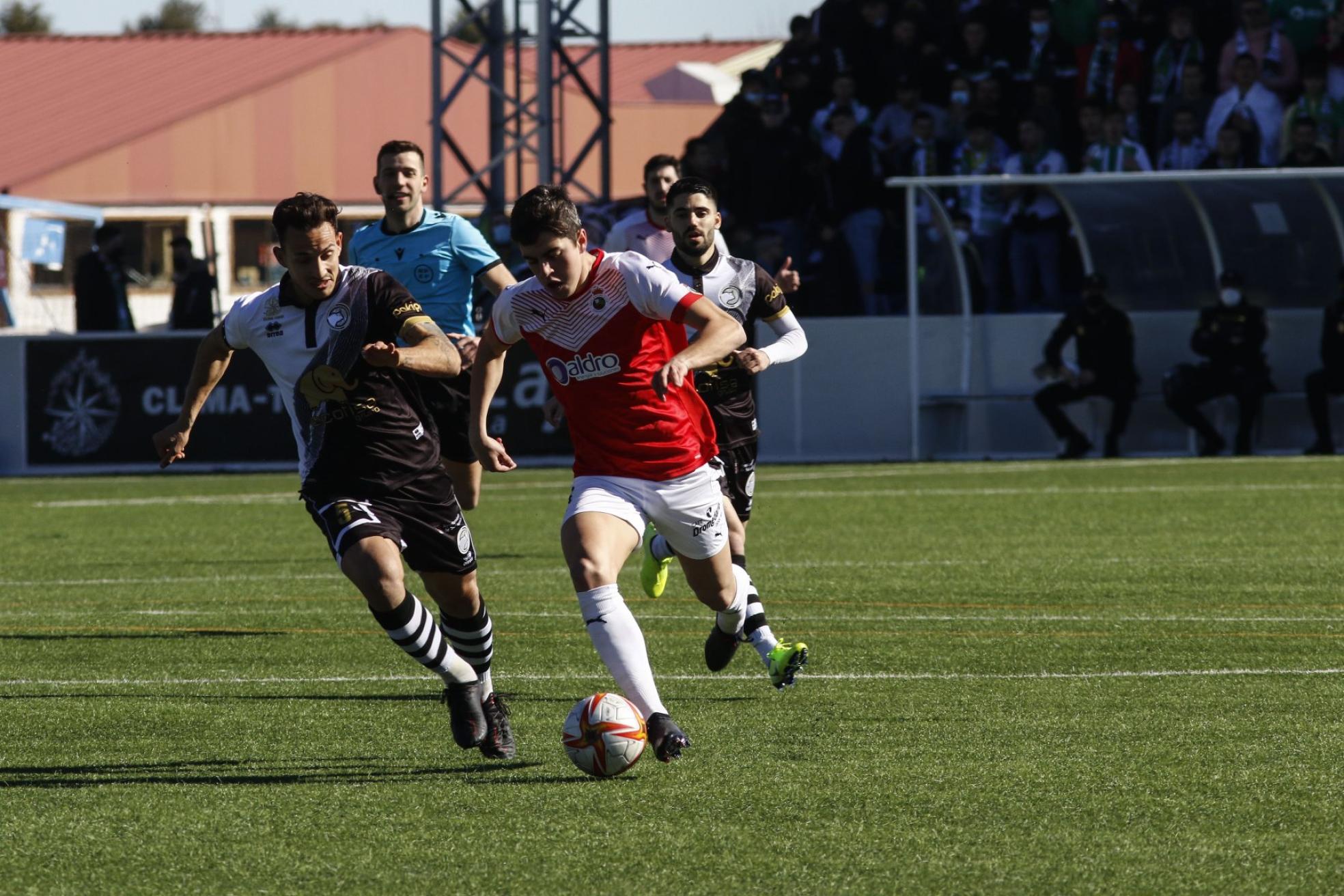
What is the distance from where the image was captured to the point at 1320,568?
430 inches

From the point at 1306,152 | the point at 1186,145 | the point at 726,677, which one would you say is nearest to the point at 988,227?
the point at 1186,145

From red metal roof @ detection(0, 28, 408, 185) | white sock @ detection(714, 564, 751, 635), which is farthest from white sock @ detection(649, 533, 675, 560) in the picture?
red metal roof @ detection(0, 28, 408, 185)

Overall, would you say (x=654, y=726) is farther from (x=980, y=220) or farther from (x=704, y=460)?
(x=980, y=220)

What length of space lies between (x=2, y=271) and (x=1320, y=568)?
2134cm

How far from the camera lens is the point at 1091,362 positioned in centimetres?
1906

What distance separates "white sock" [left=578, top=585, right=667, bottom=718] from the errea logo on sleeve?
0.67 m

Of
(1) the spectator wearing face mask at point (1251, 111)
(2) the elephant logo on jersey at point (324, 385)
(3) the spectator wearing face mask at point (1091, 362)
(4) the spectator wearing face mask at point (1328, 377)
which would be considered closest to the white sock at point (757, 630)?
(2) the elephant logo on jersey at point (324, 385)

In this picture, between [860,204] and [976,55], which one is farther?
[976,55]

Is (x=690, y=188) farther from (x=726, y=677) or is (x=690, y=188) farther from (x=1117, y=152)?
(x=1117, y=152)

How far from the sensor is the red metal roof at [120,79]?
49.9m

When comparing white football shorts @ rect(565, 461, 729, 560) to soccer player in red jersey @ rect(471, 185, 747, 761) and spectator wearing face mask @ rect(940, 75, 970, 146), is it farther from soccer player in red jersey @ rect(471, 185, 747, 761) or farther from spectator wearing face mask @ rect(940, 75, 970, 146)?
spectator wearing face mask @ rect(940, 75, 970, 146)

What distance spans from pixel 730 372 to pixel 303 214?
279cm

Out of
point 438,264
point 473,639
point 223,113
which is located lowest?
point 473,639

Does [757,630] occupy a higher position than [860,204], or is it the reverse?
[860,204]
